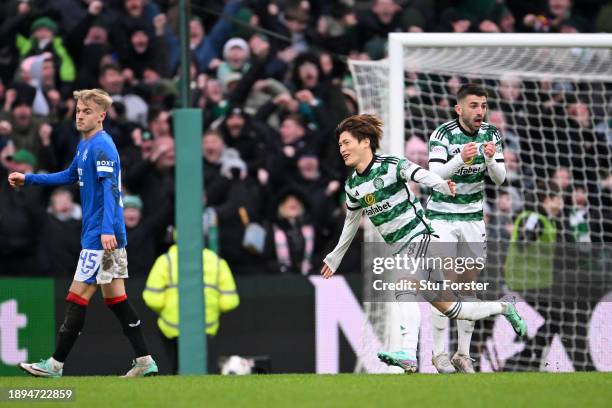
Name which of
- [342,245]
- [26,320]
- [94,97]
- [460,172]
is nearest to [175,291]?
[26,320]

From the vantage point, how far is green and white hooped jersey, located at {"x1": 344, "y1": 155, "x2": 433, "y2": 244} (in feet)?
29.8

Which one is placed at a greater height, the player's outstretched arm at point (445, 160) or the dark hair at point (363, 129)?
the dark hair at point (363, 129)

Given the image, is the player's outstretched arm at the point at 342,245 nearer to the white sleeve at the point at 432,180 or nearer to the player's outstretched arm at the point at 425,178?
the player's outstretched arm at the point at 425,178

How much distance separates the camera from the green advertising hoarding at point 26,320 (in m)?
11.6

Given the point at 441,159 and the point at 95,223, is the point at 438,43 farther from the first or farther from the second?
the point at 95,223

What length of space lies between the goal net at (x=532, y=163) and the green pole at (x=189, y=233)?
5.35 ft

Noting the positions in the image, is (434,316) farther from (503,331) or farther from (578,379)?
(503,331)

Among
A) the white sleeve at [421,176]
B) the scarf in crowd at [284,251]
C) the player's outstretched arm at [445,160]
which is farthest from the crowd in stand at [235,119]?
the white sleeve at [421,176]

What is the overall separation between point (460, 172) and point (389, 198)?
0.85 m

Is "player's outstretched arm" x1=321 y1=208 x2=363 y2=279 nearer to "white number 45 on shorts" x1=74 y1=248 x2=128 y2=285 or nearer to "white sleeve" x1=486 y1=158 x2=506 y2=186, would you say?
"white sleeve" x1=486 y1=158 x2=506 y2=186

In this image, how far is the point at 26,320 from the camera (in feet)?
38.3

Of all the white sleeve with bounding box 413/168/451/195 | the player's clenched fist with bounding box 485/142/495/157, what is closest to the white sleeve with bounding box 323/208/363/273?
the white sleeve with bounding box 413/168/451/195

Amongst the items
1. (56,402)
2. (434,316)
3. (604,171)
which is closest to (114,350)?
(434,316)

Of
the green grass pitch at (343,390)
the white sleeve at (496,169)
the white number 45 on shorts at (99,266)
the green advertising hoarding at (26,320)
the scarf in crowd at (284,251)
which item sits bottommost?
the green grass pitch at (343,390)
